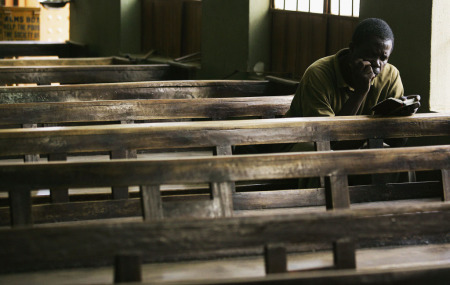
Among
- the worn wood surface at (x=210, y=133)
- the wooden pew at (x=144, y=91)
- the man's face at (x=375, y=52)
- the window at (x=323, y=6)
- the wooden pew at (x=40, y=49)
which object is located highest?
the window at (x=323, y=6)

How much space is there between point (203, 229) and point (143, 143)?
117 cm

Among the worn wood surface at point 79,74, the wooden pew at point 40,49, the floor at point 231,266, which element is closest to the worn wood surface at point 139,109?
the floor at point 231,266

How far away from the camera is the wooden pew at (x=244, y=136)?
126 inches

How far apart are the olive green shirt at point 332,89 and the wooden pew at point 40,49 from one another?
6.75 metres

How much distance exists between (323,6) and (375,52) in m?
2.09

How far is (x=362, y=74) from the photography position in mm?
3859

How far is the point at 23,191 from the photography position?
96.3 inches

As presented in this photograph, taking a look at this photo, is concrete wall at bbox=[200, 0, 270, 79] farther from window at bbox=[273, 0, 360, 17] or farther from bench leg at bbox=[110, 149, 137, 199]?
bench leg at bbox=[110, 149, 137, 199]

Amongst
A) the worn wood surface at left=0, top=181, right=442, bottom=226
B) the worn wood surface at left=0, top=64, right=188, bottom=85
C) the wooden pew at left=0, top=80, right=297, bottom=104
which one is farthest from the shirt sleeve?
the worn wood surface at left=0, top=64, right=188, bottom=85

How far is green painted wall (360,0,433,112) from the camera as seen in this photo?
434cm

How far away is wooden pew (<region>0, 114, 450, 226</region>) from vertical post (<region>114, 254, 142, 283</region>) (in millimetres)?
1186

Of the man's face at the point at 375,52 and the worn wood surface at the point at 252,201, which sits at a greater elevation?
the man's face at the point at 375,52

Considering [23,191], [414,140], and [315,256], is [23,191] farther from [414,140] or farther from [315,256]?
[414,140]

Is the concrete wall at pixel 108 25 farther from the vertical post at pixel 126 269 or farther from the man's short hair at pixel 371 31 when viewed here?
the vertical post at pixel 126 269
